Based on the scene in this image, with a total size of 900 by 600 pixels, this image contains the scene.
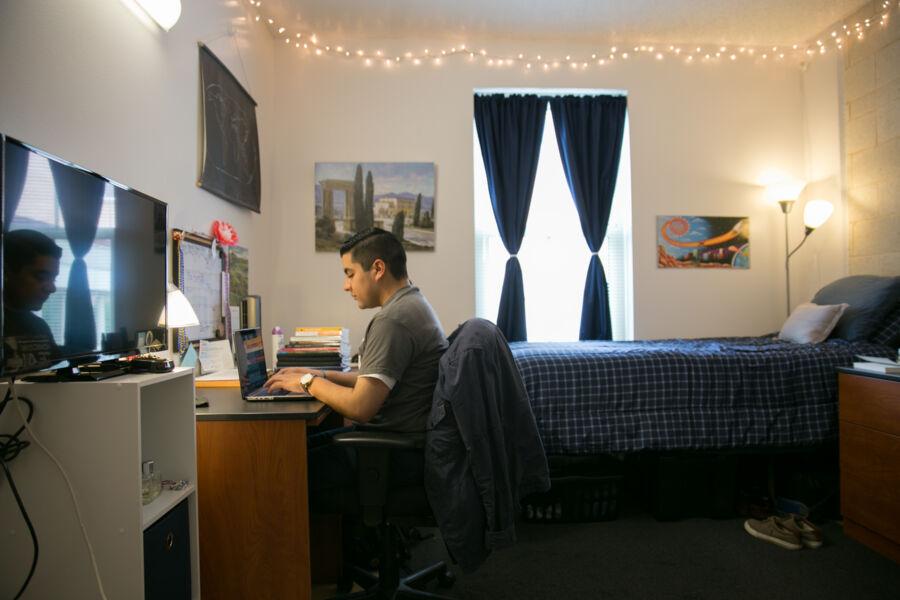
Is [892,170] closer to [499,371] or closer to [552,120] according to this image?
[552,120]

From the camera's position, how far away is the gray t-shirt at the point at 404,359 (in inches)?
58.1

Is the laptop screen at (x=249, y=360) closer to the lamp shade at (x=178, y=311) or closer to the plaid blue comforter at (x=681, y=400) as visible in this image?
the lamp shade at (x=178, y=311)

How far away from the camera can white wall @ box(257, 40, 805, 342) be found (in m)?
3.54

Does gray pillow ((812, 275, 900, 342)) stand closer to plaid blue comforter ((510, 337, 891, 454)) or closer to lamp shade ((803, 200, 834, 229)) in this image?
plaid blue comforter ((510, 337, 891, 454))

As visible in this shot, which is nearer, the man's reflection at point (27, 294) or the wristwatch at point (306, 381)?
the man's reflection at point (27, 294)

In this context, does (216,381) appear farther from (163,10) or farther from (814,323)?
(814,323)

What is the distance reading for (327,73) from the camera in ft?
11.6

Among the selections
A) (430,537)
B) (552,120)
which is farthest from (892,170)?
(430,537)

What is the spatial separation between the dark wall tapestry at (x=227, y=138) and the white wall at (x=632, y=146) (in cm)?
54

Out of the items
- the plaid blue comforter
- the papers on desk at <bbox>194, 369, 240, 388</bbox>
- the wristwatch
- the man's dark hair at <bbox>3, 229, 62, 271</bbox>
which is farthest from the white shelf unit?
the plaid blue comforter

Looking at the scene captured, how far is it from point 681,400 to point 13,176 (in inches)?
102

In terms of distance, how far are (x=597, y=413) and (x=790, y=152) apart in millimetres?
2938

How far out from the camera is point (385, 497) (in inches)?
55.0

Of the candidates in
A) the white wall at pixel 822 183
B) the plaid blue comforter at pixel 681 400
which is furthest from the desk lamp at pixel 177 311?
the white wall at pixel 822 183
